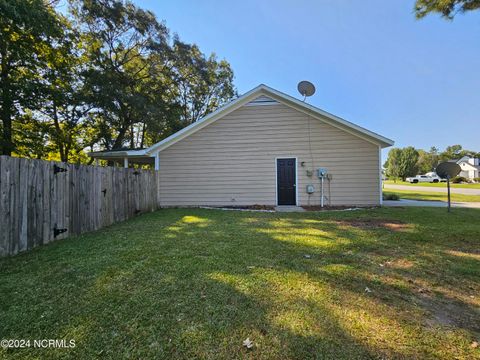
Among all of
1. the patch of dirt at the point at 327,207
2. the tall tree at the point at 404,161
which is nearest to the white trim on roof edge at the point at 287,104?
the patch of dirt at the point at 327,207

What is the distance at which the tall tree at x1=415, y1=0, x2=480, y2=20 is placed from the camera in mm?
4680

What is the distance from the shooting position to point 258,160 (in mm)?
9727

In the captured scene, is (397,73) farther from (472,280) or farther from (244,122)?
(472,280)

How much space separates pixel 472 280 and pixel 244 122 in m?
8.26

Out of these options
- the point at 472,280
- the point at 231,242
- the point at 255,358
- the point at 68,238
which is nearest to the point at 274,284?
the point at 255,358

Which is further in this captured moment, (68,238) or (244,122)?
(244,122)

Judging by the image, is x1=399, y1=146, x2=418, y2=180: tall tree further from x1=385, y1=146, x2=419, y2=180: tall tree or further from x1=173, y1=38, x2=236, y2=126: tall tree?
x1=173, y1=38, x2=236, y2=126: tall tree

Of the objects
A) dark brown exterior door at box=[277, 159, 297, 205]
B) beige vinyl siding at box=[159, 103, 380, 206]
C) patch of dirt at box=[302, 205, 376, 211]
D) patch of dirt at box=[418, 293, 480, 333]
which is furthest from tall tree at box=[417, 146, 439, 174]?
patch of dirt at box=[418, 293, 480, 333]

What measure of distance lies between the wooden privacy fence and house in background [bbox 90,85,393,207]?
3126 mm

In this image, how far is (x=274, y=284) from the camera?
2.76m

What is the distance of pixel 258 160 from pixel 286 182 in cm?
146

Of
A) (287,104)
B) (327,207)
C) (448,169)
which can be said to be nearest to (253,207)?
(327,207)

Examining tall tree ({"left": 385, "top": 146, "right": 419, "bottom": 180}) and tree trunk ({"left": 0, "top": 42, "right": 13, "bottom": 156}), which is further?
tall tree ({"left": 385, "top": 146, "right": 419, "bottom": 180})

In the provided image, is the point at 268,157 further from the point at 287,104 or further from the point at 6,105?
the point at 6,105
